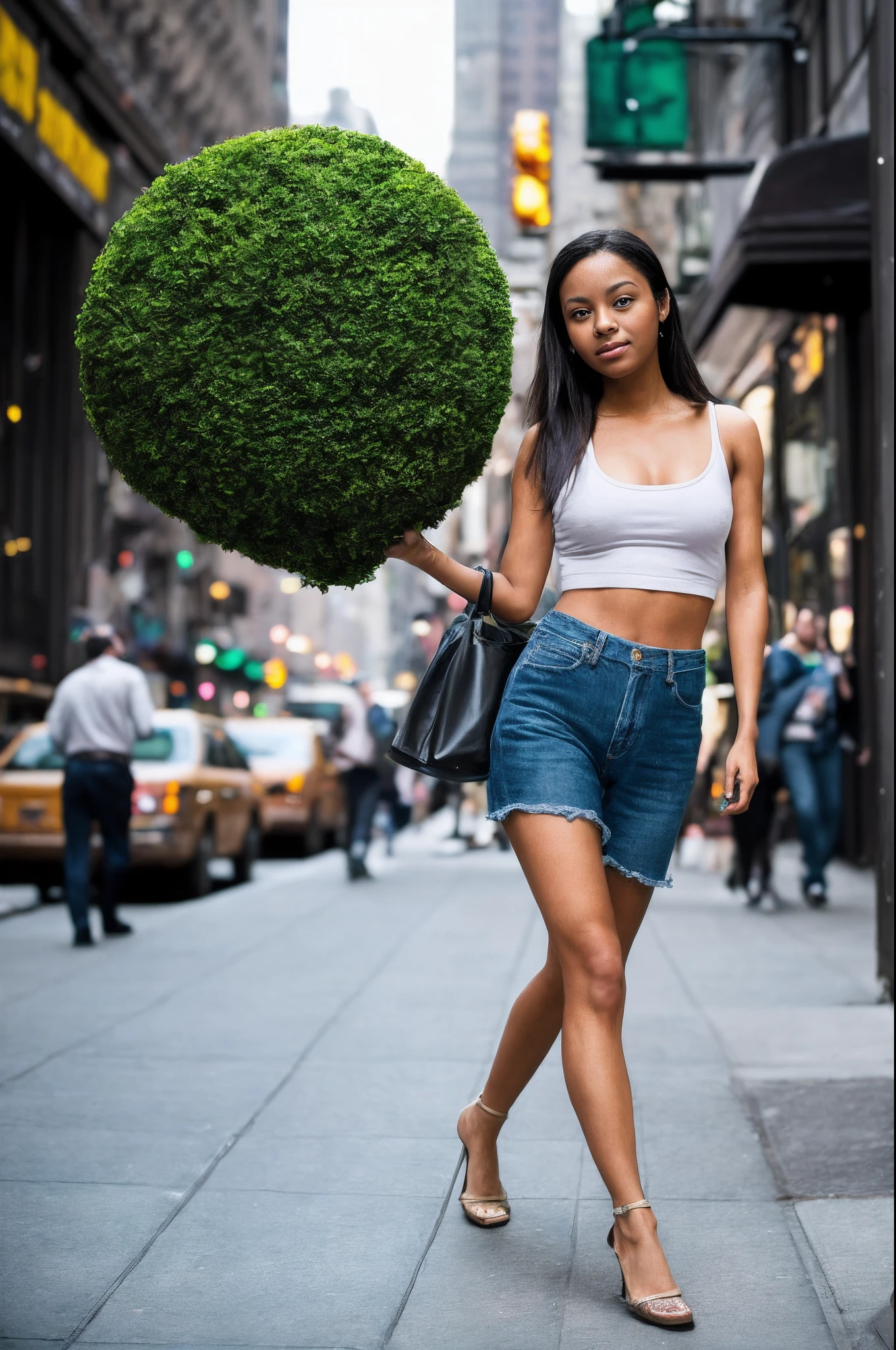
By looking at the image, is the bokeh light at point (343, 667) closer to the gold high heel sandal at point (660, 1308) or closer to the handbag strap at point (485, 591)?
the handbag strap at point (485, 591)

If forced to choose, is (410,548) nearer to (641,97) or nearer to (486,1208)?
(486,1208)

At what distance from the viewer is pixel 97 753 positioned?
10.0m

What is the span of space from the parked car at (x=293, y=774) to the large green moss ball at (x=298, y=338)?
14479 mm

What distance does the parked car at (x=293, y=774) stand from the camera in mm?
18688

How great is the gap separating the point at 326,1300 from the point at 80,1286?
507 millimetres

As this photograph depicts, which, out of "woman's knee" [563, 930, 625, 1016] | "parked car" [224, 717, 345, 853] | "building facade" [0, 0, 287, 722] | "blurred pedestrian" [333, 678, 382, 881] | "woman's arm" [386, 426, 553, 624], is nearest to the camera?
"woman's knee" [563, 930, 625, 1016]

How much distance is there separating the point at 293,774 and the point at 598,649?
1561 cm

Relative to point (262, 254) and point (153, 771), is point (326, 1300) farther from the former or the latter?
point (153, 771)

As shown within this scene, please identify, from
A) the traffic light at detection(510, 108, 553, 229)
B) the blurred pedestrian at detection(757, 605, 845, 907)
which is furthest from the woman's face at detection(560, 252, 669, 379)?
the traffic light at detection(510, 108, 553, 229)

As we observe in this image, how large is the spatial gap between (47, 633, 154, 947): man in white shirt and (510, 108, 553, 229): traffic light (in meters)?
7.46

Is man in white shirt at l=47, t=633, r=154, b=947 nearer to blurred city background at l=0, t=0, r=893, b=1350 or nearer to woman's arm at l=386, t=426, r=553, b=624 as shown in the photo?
blurred city background at l=0, t=0, r=893, b=1350

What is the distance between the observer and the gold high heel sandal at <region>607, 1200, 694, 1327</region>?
3.10m

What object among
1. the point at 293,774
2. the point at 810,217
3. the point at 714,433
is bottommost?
the point at 293,774

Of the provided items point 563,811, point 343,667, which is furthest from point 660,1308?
point 343,667
